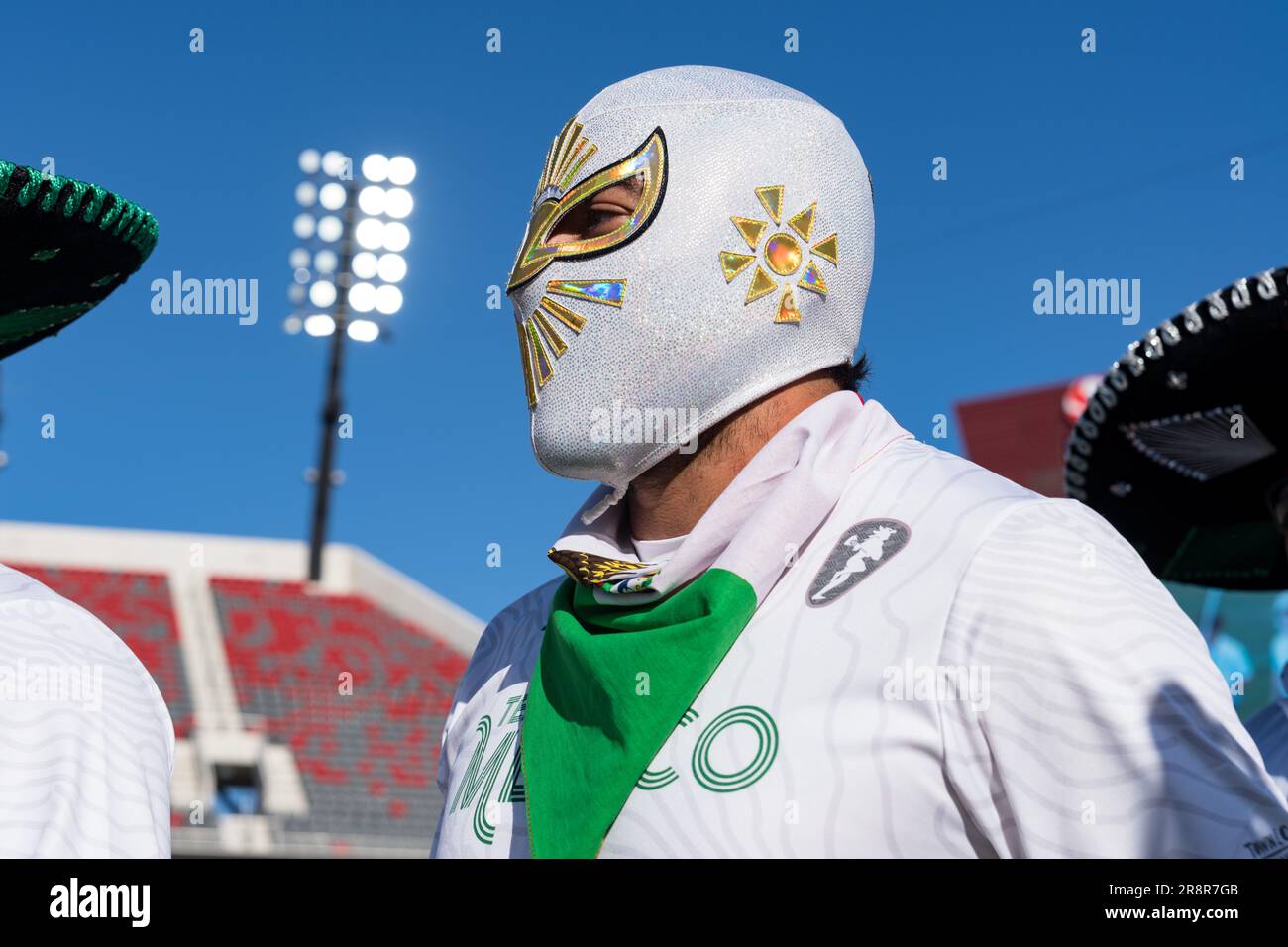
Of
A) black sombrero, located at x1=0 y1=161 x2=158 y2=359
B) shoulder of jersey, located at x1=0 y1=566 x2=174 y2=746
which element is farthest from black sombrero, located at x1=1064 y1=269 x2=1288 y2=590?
shoulder of jersey, located at x1=0 y1=566 x2=174 y2=746

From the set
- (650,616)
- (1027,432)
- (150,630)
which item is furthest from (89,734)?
(1027,432)

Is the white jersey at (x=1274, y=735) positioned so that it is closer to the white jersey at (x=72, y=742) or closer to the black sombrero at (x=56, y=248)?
the white jersey at (x=72, y=742)

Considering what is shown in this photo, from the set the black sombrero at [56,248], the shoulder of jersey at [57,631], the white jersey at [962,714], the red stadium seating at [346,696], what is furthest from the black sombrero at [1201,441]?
the red stadium seating at [346,696]

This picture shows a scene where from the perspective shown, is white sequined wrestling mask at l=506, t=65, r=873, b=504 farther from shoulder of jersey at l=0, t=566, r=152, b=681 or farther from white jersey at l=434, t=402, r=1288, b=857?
shoulder of jersey at l=0, t=566, r=152, b=681

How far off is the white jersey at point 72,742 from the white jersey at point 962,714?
65 cm

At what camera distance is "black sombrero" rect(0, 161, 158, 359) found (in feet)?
7.30

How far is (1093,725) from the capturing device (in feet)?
6.27

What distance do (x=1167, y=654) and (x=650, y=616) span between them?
2.48 ft

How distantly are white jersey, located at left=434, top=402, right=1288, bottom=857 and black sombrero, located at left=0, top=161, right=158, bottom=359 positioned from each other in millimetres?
1174

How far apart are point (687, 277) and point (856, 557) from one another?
1.98ft

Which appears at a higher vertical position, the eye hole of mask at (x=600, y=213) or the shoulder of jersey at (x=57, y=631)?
the eye hole of mask at (x=600, y=213)

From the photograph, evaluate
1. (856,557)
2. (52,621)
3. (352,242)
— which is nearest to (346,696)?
(352,242)

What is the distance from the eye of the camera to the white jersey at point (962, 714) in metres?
1.88
